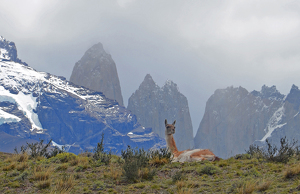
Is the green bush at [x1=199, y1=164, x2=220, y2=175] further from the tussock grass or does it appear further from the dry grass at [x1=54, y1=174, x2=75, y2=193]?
the dry grass at [x1=54, y1=174, x2=75, y2=193]

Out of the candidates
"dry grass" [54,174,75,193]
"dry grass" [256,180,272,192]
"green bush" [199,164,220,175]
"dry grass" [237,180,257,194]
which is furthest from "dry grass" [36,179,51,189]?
"dry grass" [256,180,272,192]

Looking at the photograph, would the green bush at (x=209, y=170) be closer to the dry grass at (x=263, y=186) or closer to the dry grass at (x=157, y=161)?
the dry grass at (x=157, y=161)

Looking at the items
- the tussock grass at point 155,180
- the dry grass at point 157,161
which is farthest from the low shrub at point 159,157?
the tussock grass at point 155,180

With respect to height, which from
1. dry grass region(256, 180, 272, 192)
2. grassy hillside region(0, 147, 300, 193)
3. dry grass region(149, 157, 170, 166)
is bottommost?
dry grass region(256, 180, 272, 192)

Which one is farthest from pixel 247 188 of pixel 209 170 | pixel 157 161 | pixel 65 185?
pixel 157 161

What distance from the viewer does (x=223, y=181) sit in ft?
27.3

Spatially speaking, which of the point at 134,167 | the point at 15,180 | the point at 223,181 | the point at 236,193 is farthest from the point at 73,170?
the point at 236,193

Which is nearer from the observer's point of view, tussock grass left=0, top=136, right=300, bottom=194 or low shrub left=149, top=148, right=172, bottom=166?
tussock grass left=0, top=136, right=300, bottom=194

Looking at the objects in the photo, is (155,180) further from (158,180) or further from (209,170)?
(209,170)

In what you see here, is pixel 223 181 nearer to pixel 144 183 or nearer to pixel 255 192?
pixel 255 192

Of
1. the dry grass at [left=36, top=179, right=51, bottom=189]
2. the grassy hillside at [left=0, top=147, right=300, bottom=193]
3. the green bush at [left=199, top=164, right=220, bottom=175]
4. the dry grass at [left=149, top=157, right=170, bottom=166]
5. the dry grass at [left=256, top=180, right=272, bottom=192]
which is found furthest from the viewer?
the dry grass at [left=149, top=157, right=170, bottom=166]

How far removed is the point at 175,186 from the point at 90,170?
4.48 metres

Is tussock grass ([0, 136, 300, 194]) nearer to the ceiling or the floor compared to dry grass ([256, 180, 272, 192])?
nearer to the ceiling

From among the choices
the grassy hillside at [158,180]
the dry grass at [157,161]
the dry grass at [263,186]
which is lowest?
the dry grass at [263,186]
